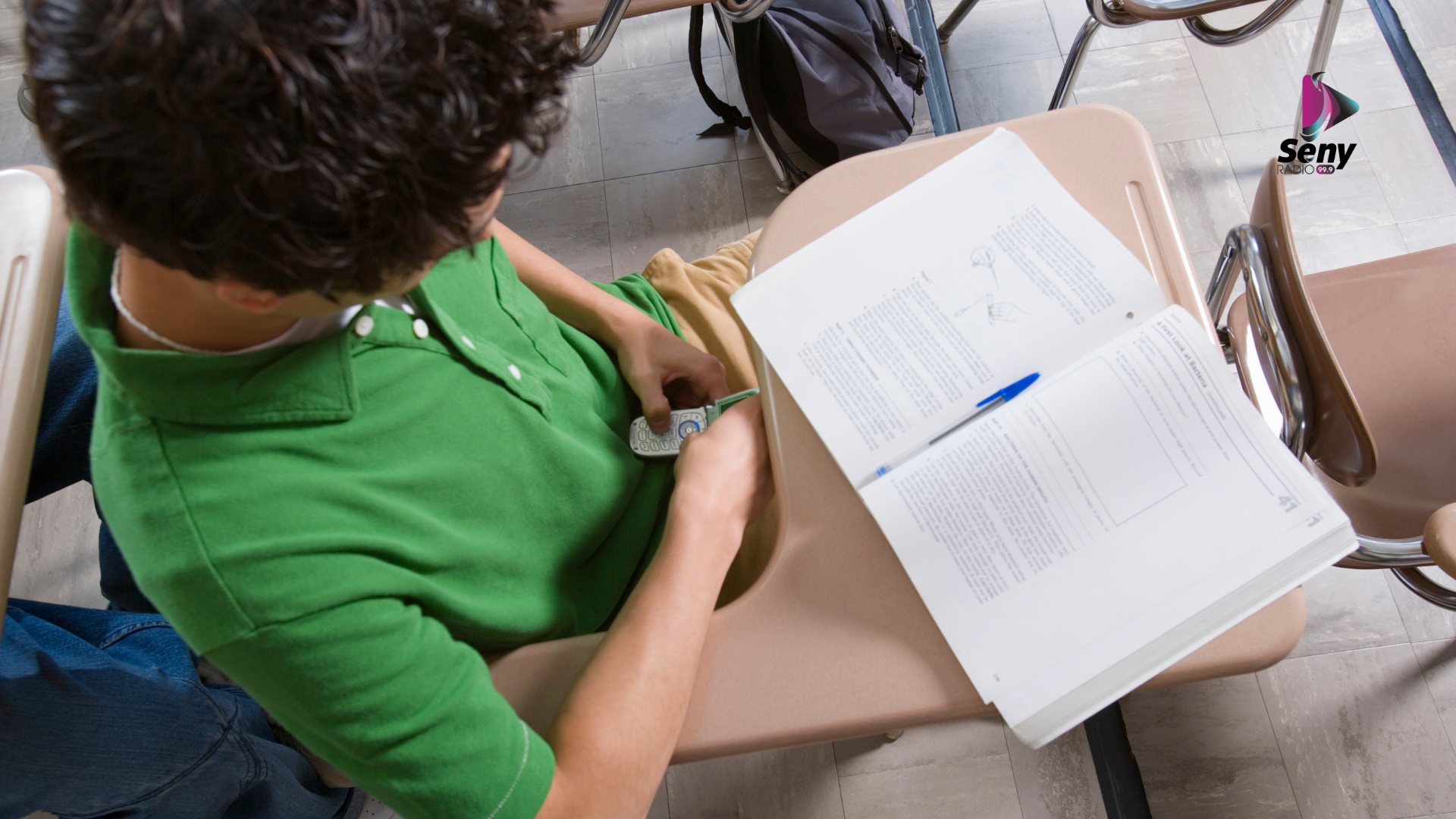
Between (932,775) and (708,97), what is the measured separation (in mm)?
1374

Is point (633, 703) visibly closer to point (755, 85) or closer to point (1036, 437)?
point (1036, 437)

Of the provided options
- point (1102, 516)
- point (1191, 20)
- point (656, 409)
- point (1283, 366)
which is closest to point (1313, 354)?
point (1283, 366)

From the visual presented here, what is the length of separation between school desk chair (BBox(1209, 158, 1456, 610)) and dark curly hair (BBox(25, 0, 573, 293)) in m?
0.72

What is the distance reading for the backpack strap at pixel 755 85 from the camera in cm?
152

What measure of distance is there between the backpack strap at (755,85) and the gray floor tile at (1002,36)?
1.68 feet

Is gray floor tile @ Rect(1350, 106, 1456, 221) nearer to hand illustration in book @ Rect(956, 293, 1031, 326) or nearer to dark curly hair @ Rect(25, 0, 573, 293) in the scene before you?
hand illustration in book @ Rect(956, 293, 1031, 326)

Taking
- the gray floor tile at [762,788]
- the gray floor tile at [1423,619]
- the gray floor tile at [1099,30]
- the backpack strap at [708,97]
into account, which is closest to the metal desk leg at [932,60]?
the gray floor tile at [1099,30]

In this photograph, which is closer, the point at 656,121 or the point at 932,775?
the point at 932,775

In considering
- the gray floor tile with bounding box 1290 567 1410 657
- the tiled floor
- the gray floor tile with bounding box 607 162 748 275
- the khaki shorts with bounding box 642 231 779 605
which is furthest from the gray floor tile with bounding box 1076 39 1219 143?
→ the khaki shorts with bounding box 642 231 779 605

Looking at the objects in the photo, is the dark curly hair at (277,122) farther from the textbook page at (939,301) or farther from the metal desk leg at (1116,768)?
the metal desk leg at (1116,768)

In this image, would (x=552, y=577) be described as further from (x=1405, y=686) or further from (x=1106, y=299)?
(x=1405, y=686)

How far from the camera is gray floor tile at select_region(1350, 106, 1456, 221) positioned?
5.22ft

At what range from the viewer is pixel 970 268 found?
701 millimetres

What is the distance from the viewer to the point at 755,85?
158cm
